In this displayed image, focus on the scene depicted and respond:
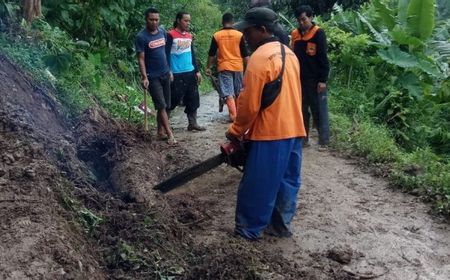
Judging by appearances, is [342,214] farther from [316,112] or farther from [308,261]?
[316,112]

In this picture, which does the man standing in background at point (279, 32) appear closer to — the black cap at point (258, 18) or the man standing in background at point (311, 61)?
the black cap at point (258, 18)

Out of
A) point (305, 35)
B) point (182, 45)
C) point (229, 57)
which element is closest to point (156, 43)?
point (182, 45)

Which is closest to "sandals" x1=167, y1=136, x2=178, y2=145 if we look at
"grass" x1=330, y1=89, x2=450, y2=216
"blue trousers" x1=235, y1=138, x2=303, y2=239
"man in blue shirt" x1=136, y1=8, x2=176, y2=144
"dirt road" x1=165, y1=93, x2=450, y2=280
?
"man in blue shirt" x1=136, y1=8, x2=176, y2=144

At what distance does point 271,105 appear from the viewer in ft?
16.1

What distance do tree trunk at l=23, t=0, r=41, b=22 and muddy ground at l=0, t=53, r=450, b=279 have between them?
225 centimetres

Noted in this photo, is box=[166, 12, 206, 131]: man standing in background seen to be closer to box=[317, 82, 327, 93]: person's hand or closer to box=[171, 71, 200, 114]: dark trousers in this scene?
box=[171, 71, 200, 114]: dark trousers

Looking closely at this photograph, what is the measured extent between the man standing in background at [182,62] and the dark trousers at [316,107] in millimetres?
1702

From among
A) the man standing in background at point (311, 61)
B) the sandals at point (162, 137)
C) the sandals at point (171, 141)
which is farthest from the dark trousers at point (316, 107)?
the sandals at point (162, 137)

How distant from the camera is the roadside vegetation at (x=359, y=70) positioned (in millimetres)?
7688

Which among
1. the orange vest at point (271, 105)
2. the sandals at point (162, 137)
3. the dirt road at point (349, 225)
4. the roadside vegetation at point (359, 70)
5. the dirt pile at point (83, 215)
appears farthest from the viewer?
the sandals at point (162, 137)

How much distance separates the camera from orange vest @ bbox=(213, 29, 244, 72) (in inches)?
373

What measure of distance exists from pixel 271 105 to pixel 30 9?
536 cm

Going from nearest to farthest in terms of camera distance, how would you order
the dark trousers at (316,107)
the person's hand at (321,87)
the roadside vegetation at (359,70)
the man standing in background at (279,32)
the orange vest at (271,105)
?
the orange vest at (271,105)
the man standing in background at (279,32)
the roadside vegetation at (359,70)
the person's hand at (321,87)
the dark trousers at (316,107)

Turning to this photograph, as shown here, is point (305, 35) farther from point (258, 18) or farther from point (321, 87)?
point (258, 18)
